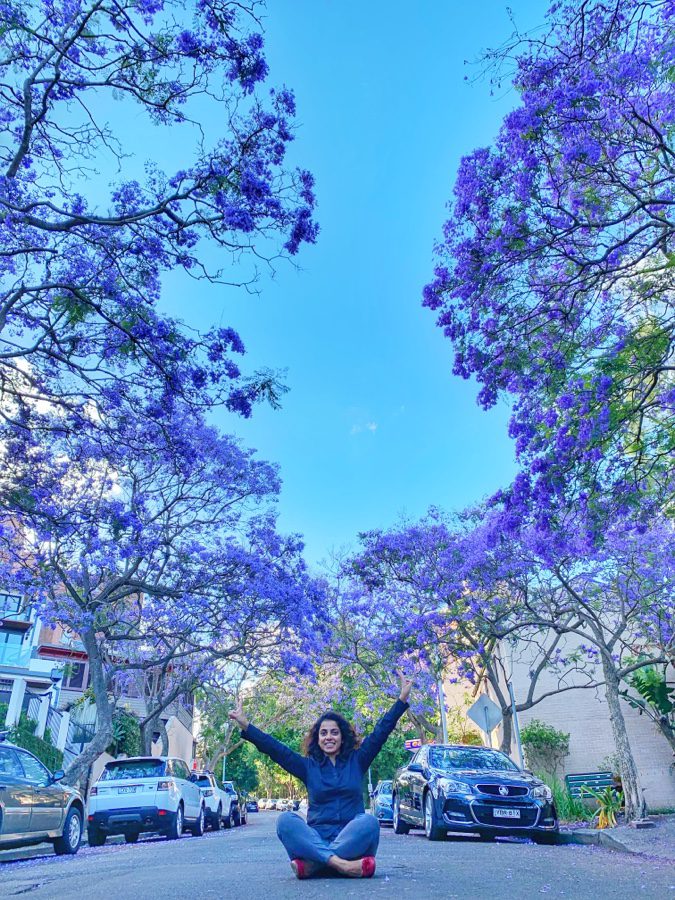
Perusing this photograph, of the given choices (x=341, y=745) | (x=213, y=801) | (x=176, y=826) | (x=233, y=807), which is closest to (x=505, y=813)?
(x=341, y=745)

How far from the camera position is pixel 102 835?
14.0m

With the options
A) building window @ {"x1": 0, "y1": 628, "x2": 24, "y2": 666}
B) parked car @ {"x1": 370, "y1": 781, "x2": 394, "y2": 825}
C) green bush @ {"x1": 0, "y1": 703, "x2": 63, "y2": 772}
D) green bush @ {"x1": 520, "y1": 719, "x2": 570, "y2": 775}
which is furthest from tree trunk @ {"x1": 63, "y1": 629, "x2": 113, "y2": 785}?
building window @ {"x1": 0, "y1": 628, "x2": 24, "y2": 666}

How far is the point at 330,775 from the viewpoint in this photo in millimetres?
5336

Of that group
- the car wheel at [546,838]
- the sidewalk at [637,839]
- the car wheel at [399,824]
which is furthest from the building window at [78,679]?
the sidewalk at [637,839]

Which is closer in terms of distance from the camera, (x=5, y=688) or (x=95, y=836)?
(x=95, y=836)

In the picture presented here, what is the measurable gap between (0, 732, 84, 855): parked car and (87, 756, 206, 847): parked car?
6.41 ft

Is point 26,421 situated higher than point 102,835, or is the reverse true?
point 26,421

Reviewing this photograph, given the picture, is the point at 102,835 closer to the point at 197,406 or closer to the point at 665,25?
the point at 197,406

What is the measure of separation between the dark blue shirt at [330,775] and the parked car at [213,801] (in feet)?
51.5

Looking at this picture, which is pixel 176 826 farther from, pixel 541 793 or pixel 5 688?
pixel 5 688

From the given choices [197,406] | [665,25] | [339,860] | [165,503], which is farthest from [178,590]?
[665,25]

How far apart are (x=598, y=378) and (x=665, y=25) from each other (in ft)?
12.3

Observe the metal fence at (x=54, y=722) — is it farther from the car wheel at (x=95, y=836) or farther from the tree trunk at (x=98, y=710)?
the car wheel at (x=95, y=836)

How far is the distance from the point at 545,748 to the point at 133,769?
14230 mm
